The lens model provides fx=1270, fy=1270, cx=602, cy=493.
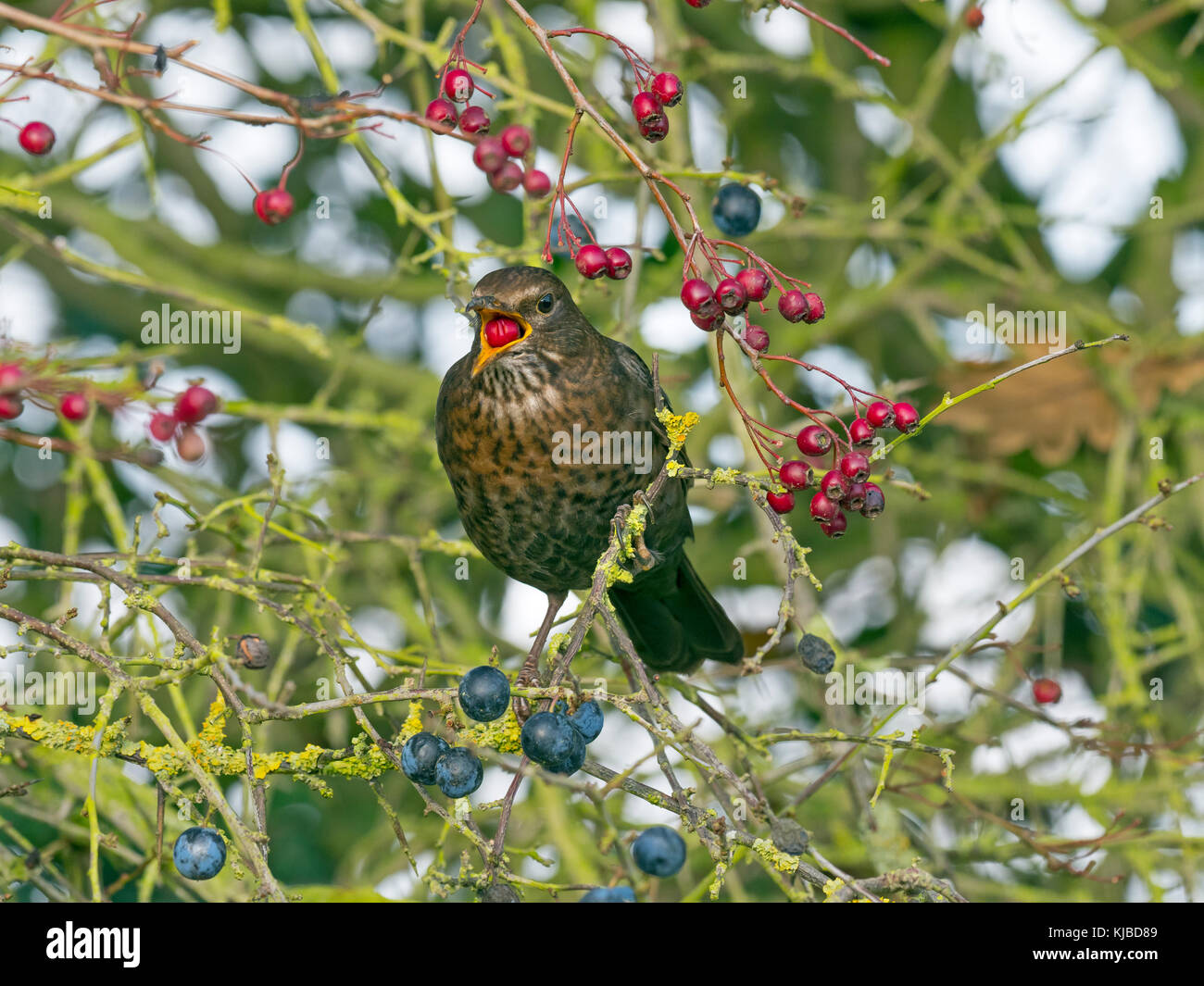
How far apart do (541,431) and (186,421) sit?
0.94m

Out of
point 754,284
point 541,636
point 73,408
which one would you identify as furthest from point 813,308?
point 541,636

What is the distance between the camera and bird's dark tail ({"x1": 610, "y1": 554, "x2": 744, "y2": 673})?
340cm

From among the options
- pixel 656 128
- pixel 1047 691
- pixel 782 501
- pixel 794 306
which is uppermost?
pixel 656 128

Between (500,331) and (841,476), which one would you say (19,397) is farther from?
(500,331)

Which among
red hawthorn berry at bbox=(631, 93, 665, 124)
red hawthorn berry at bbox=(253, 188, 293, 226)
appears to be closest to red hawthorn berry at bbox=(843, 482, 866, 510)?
red hawthorn berry at bbox=(631, 93, 665, 124)

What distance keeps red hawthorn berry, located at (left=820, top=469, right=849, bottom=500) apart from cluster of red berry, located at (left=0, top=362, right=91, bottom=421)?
1.13 m

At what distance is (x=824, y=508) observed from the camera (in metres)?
2.04

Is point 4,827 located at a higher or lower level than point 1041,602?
lower

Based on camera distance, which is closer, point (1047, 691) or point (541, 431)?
point (541, 431)

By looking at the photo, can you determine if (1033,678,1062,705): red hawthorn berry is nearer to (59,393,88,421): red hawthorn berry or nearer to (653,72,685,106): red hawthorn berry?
(653,72,685,106): red hawthorn berry

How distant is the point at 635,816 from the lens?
3729 mm
